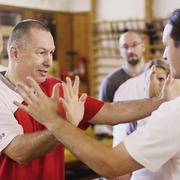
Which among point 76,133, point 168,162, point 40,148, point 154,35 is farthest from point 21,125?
point 154,35

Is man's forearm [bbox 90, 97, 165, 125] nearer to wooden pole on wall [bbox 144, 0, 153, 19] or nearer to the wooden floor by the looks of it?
the wooden floor

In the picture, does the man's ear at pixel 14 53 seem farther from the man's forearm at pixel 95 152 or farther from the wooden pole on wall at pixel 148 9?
the wooden pole on wall at pixel 148 9

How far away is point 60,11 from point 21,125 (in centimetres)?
650

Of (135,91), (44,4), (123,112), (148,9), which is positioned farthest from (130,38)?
(44,4)

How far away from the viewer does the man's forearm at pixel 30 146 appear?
1.71 metres

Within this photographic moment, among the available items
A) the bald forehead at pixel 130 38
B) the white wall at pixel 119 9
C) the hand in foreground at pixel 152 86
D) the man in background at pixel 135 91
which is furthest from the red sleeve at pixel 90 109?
the white wall at pixel 119 9

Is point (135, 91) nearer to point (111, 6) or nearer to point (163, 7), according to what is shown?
point (163, 7)

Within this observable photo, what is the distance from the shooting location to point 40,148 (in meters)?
1.75

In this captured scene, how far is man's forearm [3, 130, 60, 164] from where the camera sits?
67.4 inches

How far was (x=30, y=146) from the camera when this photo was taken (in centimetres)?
175

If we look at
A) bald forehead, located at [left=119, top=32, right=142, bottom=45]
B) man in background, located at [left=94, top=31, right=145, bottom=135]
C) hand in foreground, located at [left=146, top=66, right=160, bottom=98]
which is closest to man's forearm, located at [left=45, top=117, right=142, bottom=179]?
hand in foreground, located at [left=146, top=66, right=160, bottom=98]

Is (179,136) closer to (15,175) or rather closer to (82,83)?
(15,175)

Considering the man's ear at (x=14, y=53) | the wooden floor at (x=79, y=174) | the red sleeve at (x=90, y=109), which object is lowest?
the wooden floor at (x=79, y=174)

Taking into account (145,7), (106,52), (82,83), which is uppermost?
(145,7)
